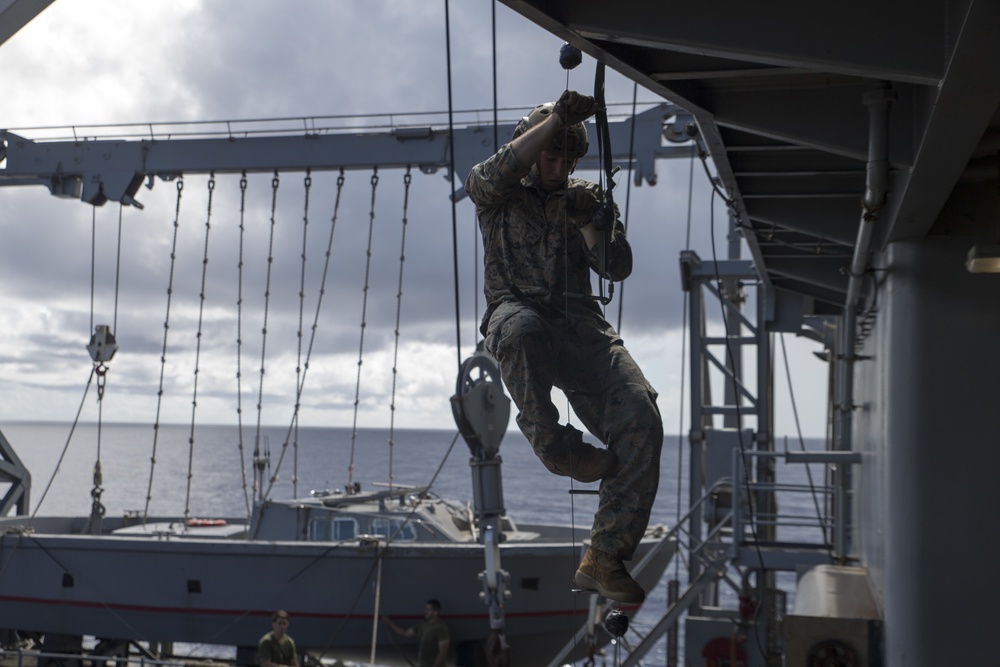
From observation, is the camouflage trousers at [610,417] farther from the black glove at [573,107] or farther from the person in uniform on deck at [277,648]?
the person in uniform on deck at [277,648]

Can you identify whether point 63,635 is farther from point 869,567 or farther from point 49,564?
point 869,567

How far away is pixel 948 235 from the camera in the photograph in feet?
22.0

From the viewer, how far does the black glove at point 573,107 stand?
3438mm

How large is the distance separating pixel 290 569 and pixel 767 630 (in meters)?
7.26

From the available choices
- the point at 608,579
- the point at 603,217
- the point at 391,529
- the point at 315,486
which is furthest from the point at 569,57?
the point at 315,486

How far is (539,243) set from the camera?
3949 mm

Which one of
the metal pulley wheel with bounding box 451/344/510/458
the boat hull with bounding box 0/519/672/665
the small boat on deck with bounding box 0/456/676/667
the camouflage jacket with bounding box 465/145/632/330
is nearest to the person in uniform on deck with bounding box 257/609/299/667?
the small boat on deck with bounding box 0/456/676/667

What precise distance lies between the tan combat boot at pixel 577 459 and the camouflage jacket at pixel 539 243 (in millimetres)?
463

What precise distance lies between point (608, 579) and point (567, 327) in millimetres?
828

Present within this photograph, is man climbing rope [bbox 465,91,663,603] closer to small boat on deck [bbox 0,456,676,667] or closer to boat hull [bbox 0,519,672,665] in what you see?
small boat on deck [bbox 0,456,676,667]

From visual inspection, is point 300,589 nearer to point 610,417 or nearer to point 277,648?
point 277,648

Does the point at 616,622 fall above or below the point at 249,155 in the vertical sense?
below

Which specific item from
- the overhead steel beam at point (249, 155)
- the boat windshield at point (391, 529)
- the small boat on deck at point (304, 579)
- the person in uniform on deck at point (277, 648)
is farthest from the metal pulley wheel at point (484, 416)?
the boat windshield at point (391, 529)

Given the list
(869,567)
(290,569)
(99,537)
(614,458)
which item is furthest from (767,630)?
(614,458)
